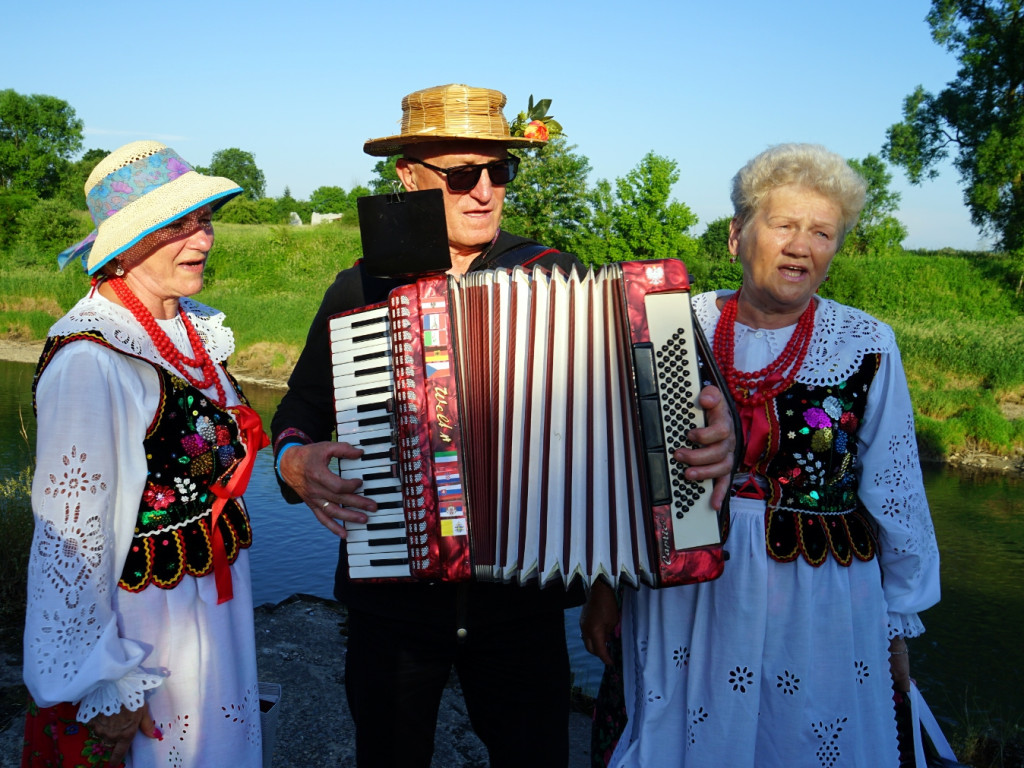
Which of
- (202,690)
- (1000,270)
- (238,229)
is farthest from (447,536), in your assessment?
(238,229)

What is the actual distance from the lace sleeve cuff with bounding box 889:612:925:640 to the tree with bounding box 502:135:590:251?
24.8m

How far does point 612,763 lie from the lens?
2447 mm

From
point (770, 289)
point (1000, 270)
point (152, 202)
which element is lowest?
point (770, 289)

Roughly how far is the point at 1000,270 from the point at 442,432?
85.9ft

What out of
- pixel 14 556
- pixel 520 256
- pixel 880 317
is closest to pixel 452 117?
pixel 520 256

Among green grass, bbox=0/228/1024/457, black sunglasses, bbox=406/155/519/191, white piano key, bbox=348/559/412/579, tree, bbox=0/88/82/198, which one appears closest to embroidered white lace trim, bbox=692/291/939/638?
black sunglasses, bbox=406/155/519/191

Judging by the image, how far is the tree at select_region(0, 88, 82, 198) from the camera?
150 feet

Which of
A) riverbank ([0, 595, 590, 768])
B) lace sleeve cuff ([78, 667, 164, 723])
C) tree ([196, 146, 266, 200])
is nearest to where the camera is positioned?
lace sleeve cuff ([78, 667, 164, 723])

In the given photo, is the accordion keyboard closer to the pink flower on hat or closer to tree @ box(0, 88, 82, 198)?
the pink flower on hat

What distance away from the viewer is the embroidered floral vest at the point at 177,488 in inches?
81.9

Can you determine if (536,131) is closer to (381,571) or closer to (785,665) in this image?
(381,571)

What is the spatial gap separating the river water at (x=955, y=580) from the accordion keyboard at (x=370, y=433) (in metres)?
3.11

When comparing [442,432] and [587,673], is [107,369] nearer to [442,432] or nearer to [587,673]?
[442,432]

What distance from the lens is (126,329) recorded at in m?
2.16
